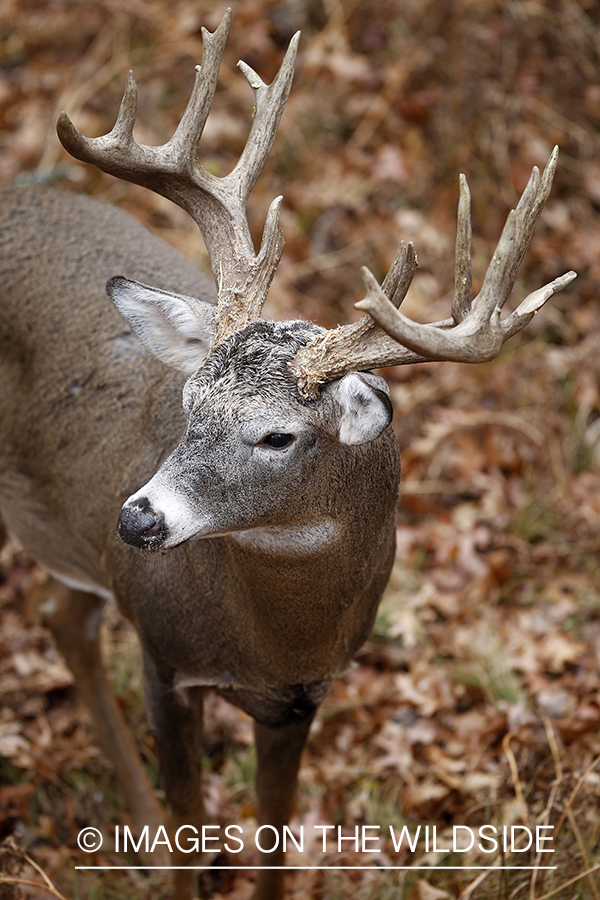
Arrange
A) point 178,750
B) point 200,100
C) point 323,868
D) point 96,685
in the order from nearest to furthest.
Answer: point 200,100 → point 178,750 → point 323,868 → point 96,685

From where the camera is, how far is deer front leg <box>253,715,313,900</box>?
353 cm

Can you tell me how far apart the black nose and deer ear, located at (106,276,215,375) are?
2.12ft

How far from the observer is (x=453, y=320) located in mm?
2588

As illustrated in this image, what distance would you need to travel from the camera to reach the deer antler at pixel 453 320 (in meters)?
2.44

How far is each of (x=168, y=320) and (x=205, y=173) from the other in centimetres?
55

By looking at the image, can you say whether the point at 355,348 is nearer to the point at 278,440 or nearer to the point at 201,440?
the point at 278,440

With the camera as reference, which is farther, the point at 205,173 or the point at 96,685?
the point at 96,685

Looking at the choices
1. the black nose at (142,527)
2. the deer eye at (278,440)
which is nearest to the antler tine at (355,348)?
the deer eye at (278,440)

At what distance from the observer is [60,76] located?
8203mm

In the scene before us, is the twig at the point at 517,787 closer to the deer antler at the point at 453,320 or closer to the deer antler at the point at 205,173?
the deer antler at the point at 453,320

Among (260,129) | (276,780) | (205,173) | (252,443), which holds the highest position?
(260,129)

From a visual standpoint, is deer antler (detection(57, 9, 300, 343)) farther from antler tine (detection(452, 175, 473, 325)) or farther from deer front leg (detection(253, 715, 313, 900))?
deer front leg (detection(253, 715, 313, 900))

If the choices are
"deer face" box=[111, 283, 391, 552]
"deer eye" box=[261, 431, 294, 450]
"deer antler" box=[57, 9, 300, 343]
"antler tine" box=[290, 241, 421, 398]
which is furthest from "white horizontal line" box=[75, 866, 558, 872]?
"deer antler" box=[57, 9, 300, 343]

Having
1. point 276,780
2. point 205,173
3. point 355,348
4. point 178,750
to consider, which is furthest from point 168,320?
point 276,780
